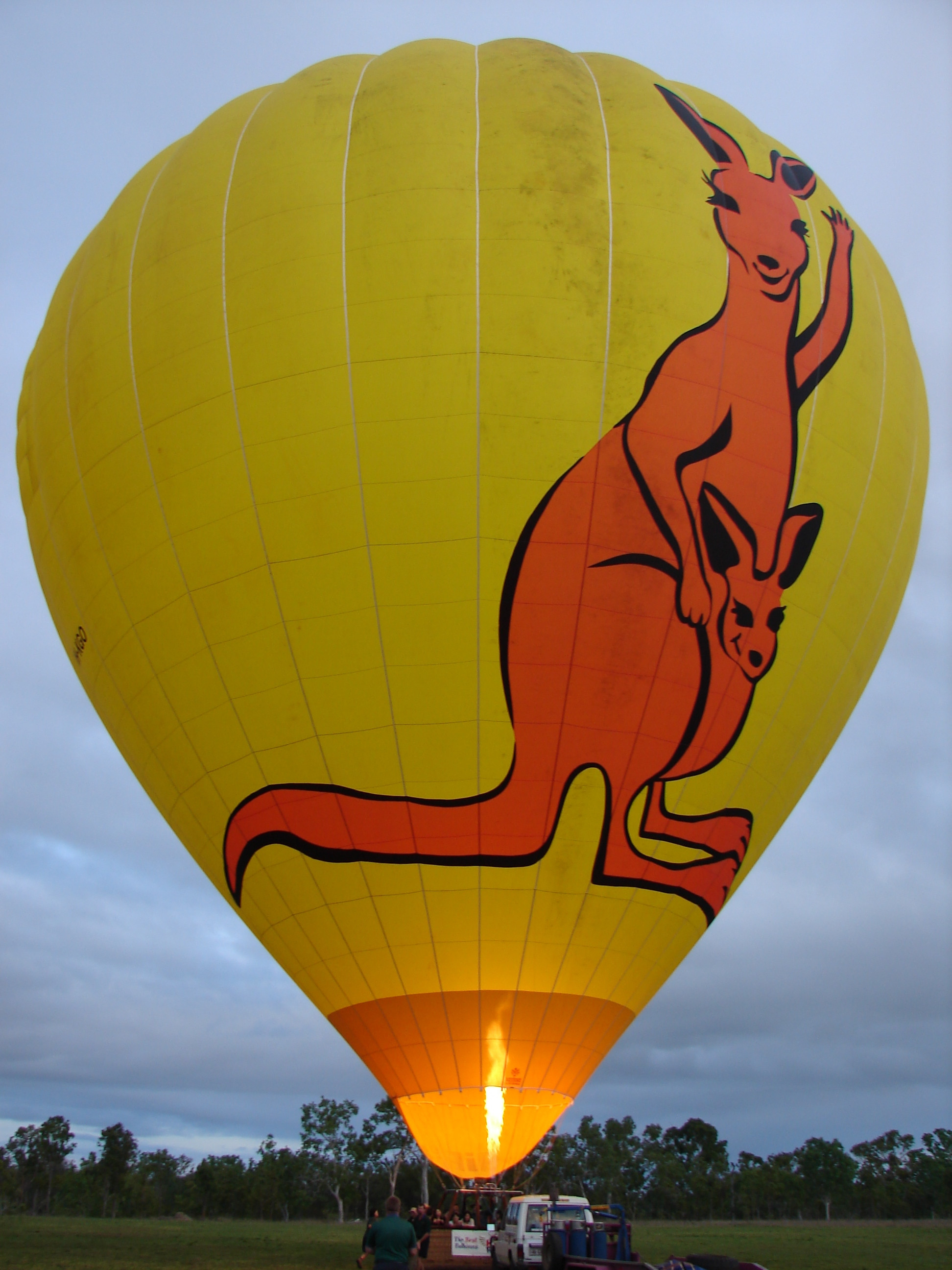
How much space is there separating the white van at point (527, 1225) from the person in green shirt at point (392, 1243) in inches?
130

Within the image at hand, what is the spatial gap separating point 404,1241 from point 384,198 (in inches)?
287

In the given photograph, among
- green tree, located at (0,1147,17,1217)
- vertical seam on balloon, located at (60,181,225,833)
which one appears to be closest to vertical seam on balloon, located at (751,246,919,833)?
vertical seam on balloon, located at (60,181,225,833)

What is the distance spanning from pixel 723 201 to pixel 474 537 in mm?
3743

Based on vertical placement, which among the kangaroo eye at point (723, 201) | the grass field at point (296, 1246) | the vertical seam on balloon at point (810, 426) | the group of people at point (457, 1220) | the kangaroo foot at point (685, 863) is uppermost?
the kangaroo eye at point (723, 201)

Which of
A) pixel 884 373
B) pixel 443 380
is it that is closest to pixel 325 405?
pixel 443 380

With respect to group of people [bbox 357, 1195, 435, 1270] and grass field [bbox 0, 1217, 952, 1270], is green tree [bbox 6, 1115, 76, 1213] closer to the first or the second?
grass field [bbox 0, 1217, 952, 1270]

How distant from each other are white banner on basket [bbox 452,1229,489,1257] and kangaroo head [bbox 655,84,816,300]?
8.01 m

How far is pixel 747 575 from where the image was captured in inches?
354

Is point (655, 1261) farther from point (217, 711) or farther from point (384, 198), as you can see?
point (384, 198)

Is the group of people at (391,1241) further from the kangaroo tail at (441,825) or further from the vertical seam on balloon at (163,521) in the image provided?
the vertical seam on balloon at (163,521)

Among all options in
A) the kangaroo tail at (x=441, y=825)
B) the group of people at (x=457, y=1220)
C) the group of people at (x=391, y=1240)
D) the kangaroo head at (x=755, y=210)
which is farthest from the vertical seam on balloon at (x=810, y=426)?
the group of people at (x=457, y=1220)

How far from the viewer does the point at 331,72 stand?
33.3 feet

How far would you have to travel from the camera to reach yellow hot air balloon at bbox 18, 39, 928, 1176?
8516 mm

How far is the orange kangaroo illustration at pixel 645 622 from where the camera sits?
28.0ft
